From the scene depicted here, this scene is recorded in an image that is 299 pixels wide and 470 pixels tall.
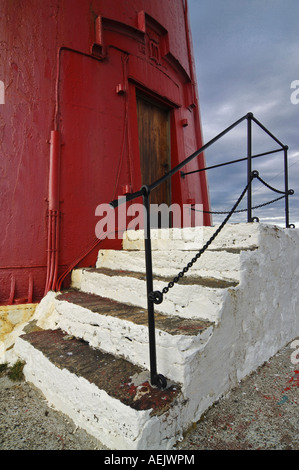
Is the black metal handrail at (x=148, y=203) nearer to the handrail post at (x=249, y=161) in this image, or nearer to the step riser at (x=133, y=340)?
the handrail post at (x=249, y=161)

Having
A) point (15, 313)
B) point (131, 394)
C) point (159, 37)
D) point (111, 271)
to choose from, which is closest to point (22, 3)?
point (159, 37)

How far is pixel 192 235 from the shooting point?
275 centimetres

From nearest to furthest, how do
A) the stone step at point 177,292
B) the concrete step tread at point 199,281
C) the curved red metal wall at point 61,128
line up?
1. the stone step at point 177,292
2. the concrete step tread at point 199,281
3. the curved red metal wall at point 61,128

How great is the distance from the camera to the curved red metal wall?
313 centimetres

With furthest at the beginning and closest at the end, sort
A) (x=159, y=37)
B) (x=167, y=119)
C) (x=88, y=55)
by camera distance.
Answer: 1. (x=167, y=119)
2. (x=159, y=37)
3. (x=88, y=55)

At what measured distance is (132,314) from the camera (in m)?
2.18

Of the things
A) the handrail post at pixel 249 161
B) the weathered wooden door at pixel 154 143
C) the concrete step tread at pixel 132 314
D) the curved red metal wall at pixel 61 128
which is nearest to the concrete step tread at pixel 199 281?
the concrete step tread at pixel 132 314

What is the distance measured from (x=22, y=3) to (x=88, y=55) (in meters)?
0.87

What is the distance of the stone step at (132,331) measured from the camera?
1688 mm

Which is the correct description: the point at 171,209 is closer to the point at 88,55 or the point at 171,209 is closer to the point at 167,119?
the point at 167,119

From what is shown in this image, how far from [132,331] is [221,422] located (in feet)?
2.47

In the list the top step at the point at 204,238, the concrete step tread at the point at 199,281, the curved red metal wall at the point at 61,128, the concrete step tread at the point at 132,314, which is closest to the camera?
the concrete step tread at the point at 132,314

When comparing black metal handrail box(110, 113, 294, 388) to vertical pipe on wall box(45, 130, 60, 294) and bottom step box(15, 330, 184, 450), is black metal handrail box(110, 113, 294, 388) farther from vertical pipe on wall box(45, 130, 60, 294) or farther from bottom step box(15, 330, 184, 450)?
vertical pipe on wall box(45, 130, 60, 294)

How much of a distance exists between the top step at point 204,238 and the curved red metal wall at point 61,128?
0.88 m
